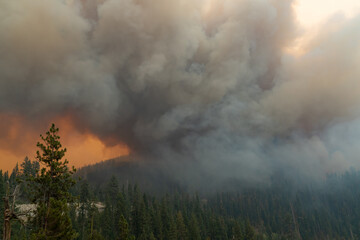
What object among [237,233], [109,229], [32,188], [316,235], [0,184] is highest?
[0,184]

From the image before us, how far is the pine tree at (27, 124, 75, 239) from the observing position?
23078mm

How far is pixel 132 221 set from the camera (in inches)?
3445

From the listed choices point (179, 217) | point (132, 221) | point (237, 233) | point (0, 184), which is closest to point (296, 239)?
point (237, 233)

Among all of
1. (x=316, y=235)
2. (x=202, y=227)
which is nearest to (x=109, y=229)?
(x=202, y=227)

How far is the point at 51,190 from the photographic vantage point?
83.8 feet

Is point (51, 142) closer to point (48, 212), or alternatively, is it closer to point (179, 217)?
point (48, 212)

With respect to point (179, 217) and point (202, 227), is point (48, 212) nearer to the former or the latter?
point (179, 217)

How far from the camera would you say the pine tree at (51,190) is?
909 inches

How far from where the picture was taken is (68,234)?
963 inches

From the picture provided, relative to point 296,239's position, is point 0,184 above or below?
above

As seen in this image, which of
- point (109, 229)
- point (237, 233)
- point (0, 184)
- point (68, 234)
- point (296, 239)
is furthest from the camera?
point (296, 239)

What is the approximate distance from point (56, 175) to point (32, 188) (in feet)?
8.83

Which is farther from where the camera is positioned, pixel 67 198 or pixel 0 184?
pixel 0 184

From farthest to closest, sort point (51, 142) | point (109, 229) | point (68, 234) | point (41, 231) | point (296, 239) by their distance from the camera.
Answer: point (296, 239), point (109, 229), point (51, 142), point (68, 234), point (41, 231)
